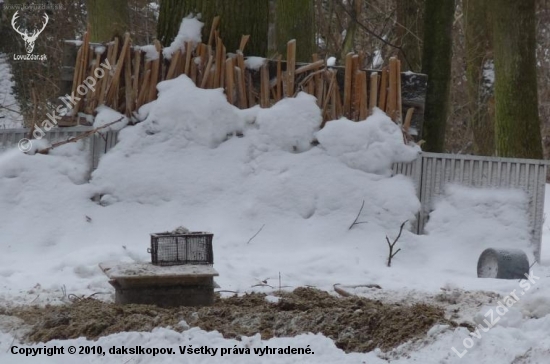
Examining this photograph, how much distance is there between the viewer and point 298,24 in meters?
14.0

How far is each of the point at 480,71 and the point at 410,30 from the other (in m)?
2.55

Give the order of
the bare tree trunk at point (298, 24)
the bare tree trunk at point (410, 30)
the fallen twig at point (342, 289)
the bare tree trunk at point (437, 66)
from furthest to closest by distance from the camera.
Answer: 1. the bare tree trunk at point (410, 30)
2. the bare tree trunk at point (298, 24)
3. the bare tree trunk at point (437, 66)
4. the fallen twig at point (342, 289)

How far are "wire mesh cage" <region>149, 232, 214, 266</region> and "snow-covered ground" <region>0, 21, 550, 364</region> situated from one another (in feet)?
2.26

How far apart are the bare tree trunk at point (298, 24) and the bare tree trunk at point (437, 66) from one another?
202 cm

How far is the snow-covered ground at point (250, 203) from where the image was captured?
26.7ft

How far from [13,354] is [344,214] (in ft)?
13.7

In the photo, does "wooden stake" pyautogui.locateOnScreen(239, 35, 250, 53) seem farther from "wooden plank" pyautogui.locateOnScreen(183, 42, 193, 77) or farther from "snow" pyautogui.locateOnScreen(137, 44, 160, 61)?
"snow" pyautogui.locateOnScreen(137, 44, 160, 61)

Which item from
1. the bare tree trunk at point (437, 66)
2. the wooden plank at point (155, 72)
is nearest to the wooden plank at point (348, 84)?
the wooden plank at point (155, 72)

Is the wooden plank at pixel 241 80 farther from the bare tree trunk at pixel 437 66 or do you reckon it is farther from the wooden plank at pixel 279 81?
the bare tree trunk at pixel 437 66

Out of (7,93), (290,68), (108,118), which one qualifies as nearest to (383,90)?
(290,68)

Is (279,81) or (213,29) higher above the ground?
(213,29)

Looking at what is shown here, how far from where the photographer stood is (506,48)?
11.8 metres

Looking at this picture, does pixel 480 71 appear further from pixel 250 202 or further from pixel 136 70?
pixel 250 202

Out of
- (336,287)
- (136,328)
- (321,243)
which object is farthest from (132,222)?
(136,328)
